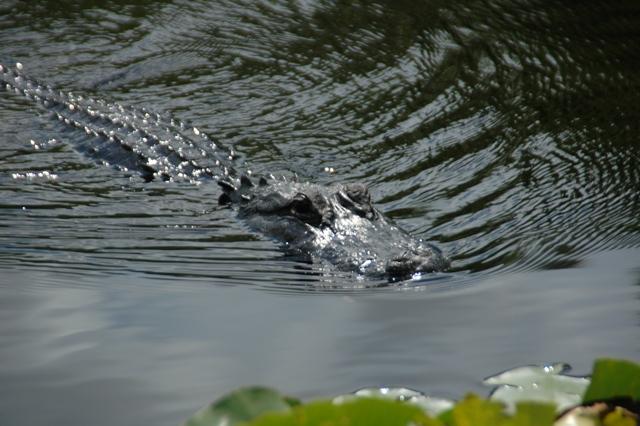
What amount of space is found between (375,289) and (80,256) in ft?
4.71

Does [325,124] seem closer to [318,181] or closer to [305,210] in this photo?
[318,181]

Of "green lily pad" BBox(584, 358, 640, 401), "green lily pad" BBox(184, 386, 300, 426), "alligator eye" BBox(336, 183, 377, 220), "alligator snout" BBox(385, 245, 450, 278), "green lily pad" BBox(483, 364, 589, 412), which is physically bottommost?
"alligator eye" BBox(336, 183, 377, 220)

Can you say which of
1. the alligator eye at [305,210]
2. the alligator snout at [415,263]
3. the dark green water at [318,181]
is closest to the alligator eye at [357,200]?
the alligator eye at [305,210]

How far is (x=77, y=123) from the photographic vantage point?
670cm

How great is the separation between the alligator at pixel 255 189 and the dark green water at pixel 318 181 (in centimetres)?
11

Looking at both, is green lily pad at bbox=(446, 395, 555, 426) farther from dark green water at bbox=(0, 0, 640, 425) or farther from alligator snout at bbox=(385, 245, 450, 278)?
alligator snout at bbox=(385, 245, 450, 278)

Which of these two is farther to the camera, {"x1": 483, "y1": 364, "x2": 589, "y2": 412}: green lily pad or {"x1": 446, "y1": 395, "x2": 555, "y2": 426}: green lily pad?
{"x1": 483, "y1": 364, "x2": 589, "y2": 412}: green lily pad

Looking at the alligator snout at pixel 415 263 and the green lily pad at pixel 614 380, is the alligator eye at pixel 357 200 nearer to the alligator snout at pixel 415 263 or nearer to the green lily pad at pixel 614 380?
the alligator snout at pixel 415 263

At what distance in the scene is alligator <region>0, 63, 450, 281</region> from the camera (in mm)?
4430

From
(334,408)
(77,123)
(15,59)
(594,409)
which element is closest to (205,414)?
(334,408)

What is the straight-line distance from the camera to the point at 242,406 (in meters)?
1.86

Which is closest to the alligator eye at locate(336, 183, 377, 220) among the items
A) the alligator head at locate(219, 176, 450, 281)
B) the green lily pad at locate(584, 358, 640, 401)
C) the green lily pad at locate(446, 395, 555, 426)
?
the alligator head at locate(219, 176, 450, 281)

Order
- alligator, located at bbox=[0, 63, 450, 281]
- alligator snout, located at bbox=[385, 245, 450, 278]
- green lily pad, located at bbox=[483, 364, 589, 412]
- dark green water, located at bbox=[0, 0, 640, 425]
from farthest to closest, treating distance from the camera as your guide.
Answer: alligator, located at bbox=[0, 63, 450, 281]
alligator snout, located at bbox=[385, 245, 450, 278]
dark green water, located at bbox=[0, 0, 640, 425]
green lily pad, located at bbox=[483, 364, 589, 412]

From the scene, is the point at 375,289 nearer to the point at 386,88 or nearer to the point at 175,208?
the point at 175,208
